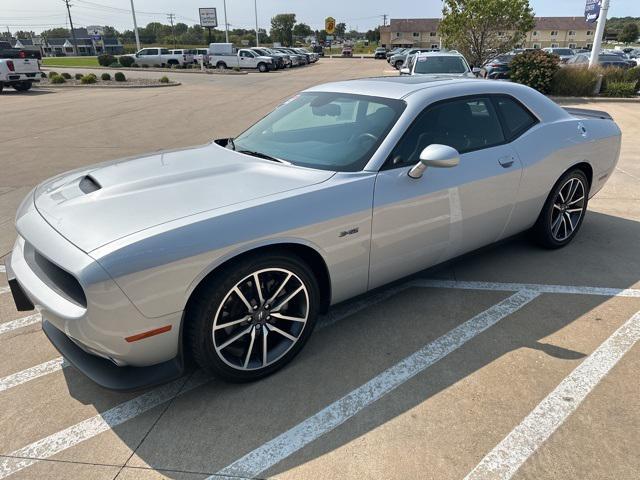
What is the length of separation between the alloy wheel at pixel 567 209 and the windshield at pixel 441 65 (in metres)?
11.1

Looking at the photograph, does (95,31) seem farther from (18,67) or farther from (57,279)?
(57,279)

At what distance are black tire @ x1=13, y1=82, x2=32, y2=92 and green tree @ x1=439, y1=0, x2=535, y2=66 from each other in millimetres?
19405

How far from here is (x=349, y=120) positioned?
332 centimetres

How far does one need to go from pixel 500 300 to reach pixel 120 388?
2.72 m

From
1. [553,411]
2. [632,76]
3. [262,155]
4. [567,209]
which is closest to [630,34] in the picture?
[632,76]

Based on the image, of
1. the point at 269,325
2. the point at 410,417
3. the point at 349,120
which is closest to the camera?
the point at 410,417

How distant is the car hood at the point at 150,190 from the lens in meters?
2.33

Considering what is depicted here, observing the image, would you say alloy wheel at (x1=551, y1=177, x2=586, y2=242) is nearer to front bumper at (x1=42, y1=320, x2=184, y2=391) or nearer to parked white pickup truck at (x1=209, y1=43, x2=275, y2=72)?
front bumper at (x1=42, y1=320, x2=184, y2=391)

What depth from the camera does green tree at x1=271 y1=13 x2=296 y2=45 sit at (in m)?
104

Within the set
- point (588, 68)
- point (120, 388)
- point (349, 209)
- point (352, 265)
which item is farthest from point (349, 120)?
point (588, 68)

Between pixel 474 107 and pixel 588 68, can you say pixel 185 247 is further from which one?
pixel 588 68

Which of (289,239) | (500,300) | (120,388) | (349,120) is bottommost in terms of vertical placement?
(500,300)

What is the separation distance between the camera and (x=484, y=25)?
20.1 m

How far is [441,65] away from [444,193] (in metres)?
12.9
